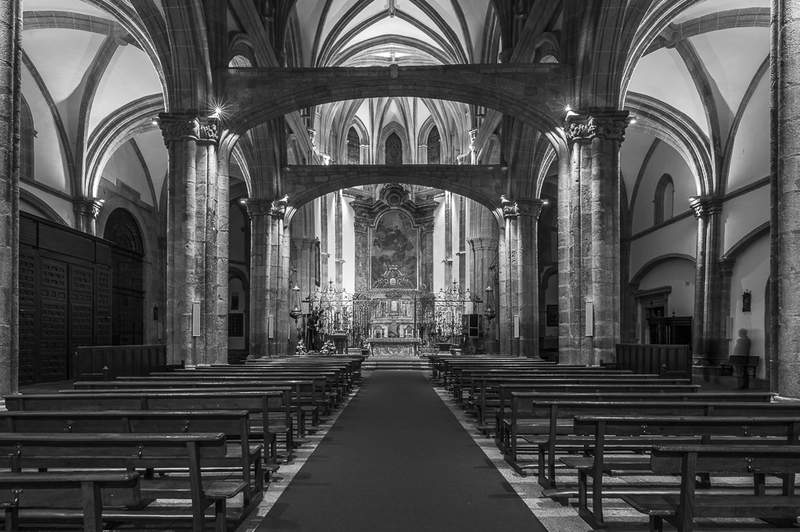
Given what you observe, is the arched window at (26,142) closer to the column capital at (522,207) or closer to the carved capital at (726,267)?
the column capital at (522,207)

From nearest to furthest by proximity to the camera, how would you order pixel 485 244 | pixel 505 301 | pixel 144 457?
pixel 144 457 → pixel 505 301 → pixel 485 244

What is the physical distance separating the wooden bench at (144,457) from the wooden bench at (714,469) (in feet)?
8.16

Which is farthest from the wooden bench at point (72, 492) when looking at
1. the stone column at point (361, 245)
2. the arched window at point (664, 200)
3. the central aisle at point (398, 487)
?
the stone column at point (361, 245)

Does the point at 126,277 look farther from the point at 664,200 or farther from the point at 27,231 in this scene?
the point at 664,200

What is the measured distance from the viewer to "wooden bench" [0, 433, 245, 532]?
4.03m

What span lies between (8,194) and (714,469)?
7.37m

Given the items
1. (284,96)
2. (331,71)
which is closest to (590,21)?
(331,71)

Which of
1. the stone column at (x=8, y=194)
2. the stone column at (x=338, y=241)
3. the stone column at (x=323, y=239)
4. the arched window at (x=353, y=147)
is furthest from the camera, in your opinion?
the arched window at (x=353, y=147)

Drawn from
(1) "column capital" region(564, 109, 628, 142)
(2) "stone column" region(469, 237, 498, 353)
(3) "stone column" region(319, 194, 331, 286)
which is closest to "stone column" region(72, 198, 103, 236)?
(3) "stone column" region(319, 194, 331, 286)

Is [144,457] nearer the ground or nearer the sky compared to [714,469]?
nearer the ground

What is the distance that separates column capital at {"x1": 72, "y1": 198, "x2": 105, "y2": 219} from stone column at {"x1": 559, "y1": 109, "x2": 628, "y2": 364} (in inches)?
651

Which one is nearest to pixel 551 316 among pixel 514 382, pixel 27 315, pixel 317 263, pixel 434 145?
pixel 317 263

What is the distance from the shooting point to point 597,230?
15109 millimetres

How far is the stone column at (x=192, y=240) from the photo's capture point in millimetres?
15336
